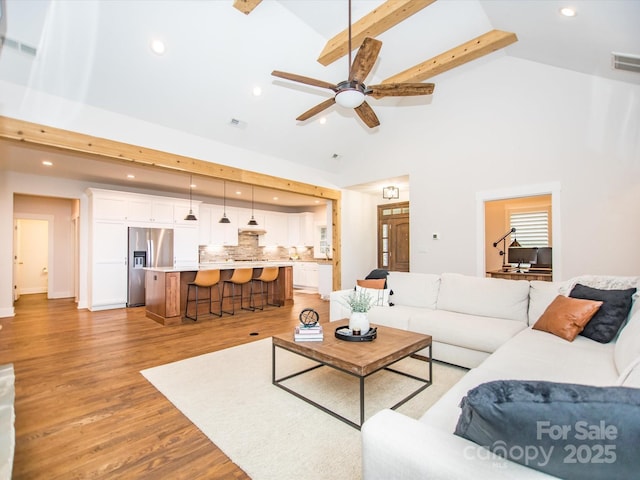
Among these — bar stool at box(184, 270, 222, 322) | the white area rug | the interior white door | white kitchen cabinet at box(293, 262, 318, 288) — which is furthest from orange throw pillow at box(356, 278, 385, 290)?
the interior white door

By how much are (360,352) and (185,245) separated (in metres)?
6.61

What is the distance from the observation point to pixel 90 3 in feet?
10.1

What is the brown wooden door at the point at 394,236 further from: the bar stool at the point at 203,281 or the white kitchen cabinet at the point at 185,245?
the white kitchen cabinet at the point at 185,245

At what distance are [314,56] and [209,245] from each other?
5.97 metres

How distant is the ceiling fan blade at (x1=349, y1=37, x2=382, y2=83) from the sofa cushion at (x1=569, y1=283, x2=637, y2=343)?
2.82 metres

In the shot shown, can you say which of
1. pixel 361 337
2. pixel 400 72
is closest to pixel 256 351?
pixel 361 337

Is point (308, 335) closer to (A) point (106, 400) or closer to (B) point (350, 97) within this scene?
(A) point (106, 400)

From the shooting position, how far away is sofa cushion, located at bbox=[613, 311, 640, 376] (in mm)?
1720

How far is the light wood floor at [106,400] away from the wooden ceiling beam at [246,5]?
3852mm

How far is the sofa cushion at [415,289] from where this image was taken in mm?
3875

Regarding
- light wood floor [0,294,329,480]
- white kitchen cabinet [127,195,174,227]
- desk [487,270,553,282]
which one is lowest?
light wood floor [0,294,329,480]

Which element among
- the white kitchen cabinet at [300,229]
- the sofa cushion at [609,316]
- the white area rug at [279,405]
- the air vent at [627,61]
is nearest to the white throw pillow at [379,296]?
the white area rug at [279,405]

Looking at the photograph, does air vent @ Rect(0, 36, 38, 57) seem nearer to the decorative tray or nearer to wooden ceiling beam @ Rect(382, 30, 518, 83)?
the decorative tray

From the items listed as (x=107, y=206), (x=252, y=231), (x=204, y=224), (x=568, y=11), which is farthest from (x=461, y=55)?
(x=252, y=231)
